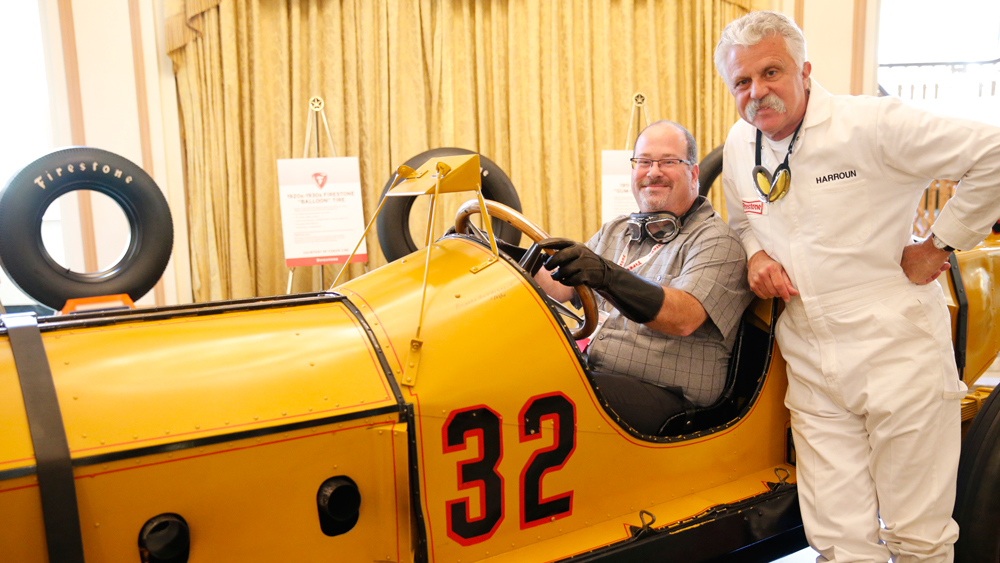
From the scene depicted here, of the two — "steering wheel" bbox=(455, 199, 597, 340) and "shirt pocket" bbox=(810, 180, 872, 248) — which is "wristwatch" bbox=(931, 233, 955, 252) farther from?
"steering wheel" bbox=(455, 199, 597, 340)

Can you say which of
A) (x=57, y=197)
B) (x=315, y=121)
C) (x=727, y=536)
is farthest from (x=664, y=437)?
(x=315, y=121)

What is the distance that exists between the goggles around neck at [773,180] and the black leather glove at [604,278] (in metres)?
0.44

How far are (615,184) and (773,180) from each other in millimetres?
2444

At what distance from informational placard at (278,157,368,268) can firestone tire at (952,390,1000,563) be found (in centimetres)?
305

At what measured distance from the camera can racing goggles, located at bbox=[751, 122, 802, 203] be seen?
65.0 inches

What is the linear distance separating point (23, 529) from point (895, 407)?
183cm

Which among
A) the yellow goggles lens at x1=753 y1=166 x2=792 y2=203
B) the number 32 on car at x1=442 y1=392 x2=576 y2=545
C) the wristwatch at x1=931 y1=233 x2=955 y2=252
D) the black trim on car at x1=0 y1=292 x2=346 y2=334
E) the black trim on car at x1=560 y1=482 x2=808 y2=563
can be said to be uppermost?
the yellow goggles lens at x1=753 y1=166 x2=792 y2=203

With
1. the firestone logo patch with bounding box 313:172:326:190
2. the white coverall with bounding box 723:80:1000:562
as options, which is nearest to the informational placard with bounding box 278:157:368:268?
the firestone logo patch with bounding box 313:172:326:190

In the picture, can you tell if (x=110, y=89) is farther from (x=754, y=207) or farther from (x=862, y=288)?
(x=862, y=288)

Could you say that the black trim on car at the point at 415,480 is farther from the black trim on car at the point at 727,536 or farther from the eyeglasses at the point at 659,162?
the eyeglasses at the point at 659,162

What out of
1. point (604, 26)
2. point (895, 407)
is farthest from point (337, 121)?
point (895, 407)

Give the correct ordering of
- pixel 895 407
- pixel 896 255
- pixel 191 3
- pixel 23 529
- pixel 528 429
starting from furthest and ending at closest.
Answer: pixel 191 3 → pixel 896 255 → pixel 895 407 → pixel 528 429 → pixel 23 529

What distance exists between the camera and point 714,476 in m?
1.64

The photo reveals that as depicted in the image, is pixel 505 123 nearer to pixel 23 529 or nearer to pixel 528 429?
pixel 528 429
